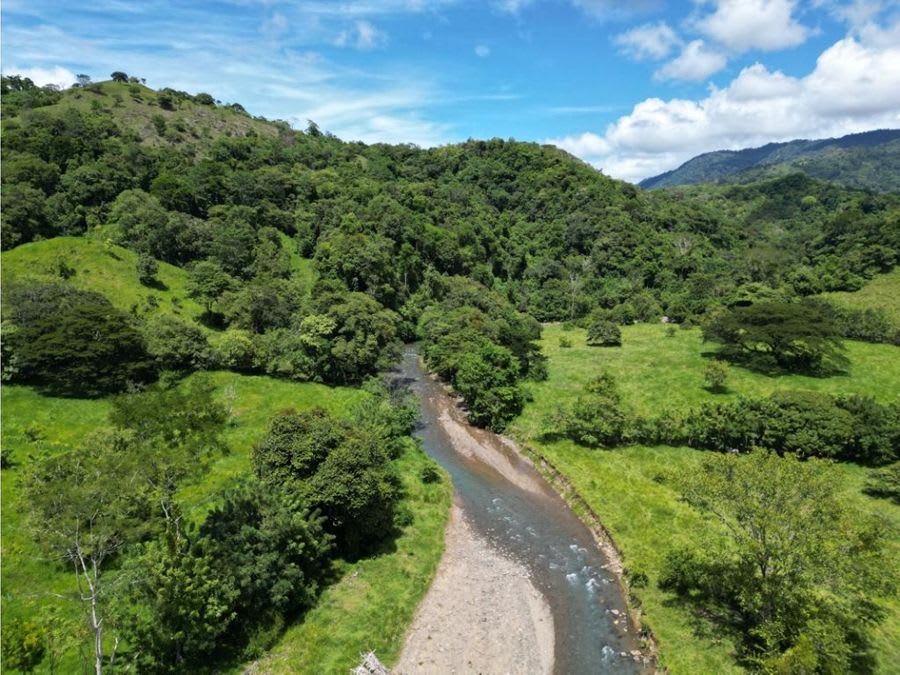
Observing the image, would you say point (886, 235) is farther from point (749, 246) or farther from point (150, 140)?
point (150, 140)

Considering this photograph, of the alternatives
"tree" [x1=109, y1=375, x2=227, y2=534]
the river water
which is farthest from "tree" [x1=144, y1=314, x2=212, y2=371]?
the river water

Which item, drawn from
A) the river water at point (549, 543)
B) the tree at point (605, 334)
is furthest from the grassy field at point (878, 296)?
the river water at point (549, 543)

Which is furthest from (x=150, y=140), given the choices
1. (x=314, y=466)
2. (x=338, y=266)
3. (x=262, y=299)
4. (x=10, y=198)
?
(x=314, y=466)

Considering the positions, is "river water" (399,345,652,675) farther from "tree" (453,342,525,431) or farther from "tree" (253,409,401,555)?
"tree" (253,409,401,555)

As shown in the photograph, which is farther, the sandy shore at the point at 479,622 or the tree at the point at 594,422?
the tree at the point at 594,422

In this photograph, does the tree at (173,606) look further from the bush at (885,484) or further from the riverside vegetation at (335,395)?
the bush at (885,484)
